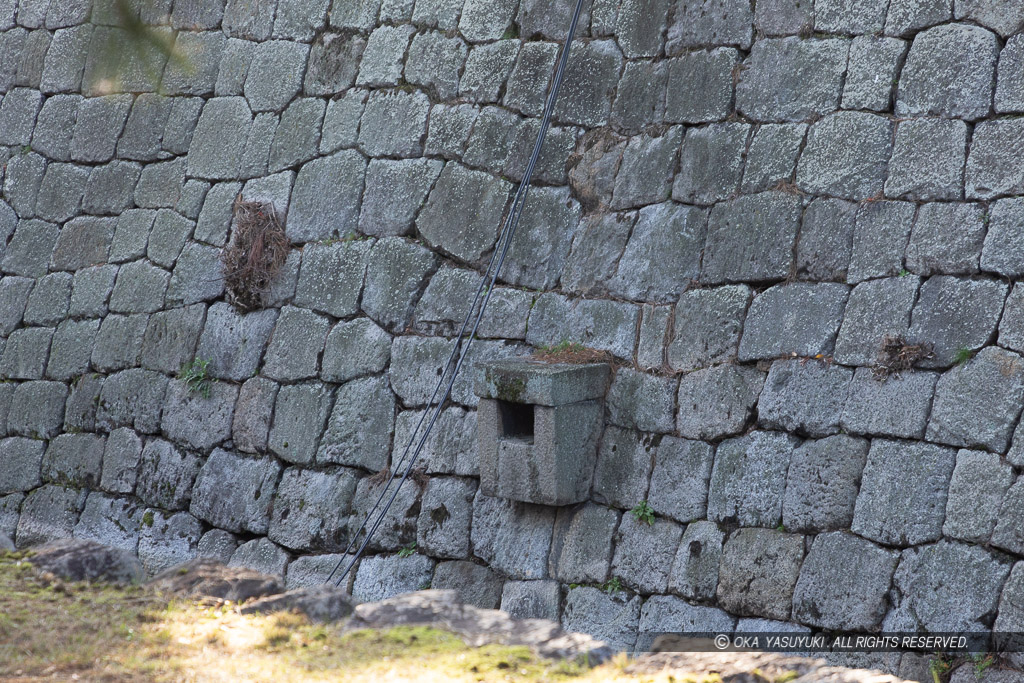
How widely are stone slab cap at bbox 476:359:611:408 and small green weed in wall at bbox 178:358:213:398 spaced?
235 cm

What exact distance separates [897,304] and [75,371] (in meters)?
5.55

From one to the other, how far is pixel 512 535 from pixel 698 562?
102 centimetres

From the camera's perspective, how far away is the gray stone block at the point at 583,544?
5.06m

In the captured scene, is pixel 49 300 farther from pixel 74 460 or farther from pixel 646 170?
pixel 646 170

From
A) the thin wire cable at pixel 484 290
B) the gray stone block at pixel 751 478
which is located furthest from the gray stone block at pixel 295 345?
the gray stone block at pixel 751 478

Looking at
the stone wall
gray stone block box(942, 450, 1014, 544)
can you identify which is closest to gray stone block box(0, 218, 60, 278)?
the stone wall

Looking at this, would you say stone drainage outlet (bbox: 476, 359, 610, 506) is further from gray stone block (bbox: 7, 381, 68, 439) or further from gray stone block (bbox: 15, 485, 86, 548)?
gray stone block (bbox: 7, 381, 68, 439)

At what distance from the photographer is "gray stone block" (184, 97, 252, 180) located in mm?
7195

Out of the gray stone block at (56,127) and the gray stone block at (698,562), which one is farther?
the gray stone block at (56,127)

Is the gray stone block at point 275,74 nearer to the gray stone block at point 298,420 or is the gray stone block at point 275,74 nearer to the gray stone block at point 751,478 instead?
the gray stone block at point 298,420

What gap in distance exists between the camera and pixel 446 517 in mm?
5645

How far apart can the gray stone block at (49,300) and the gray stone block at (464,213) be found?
311cm

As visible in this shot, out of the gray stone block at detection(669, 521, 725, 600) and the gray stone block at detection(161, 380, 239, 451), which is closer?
the gray stone block at detection(669, 521, 725, 600)

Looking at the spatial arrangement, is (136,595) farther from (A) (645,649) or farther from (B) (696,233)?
(B) (696,233)
